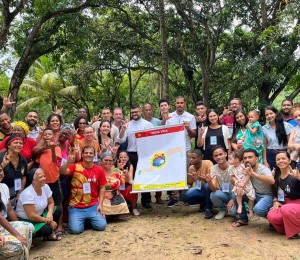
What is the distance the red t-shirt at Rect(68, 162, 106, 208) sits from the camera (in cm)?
527

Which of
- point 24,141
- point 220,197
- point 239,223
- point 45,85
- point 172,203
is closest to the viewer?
point 24,141

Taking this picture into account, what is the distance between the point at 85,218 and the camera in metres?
5.25

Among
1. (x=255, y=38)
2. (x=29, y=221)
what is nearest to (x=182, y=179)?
(x=29, y=221)

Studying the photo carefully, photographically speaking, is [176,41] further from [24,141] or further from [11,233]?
[11,233]

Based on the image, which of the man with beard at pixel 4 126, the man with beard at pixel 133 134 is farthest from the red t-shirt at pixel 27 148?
the man with beard at pixel 133 134

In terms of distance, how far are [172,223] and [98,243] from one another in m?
1.32

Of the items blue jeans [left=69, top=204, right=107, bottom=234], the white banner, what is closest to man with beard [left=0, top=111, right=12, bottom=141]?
blue jeans [left=69, top=204, right=107, bottom=234]

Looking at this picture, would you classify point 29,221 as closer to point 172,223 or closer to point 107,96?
point 172,223

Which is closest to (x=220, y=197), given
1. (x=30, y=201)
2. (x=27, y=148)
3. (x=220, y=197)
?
(x=220, y=197)

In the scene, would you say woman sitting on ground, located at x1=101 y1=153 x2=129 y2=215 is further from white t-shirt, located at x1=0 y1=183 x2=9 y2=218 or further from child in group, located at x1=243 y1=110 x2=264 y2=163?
child in group, located at x1=243 y1=110 x2=264 y2=163

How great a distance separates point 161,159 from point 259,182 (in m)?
1.82

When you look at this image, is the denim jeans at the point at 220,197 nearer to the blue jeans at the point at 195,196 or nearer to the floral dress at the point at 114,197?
the blue jeans at the point at 195,196

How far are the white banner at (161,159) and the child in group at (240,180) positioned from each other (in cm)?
90

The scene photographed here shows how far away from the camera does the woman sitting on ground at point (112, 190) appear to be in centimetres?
561
